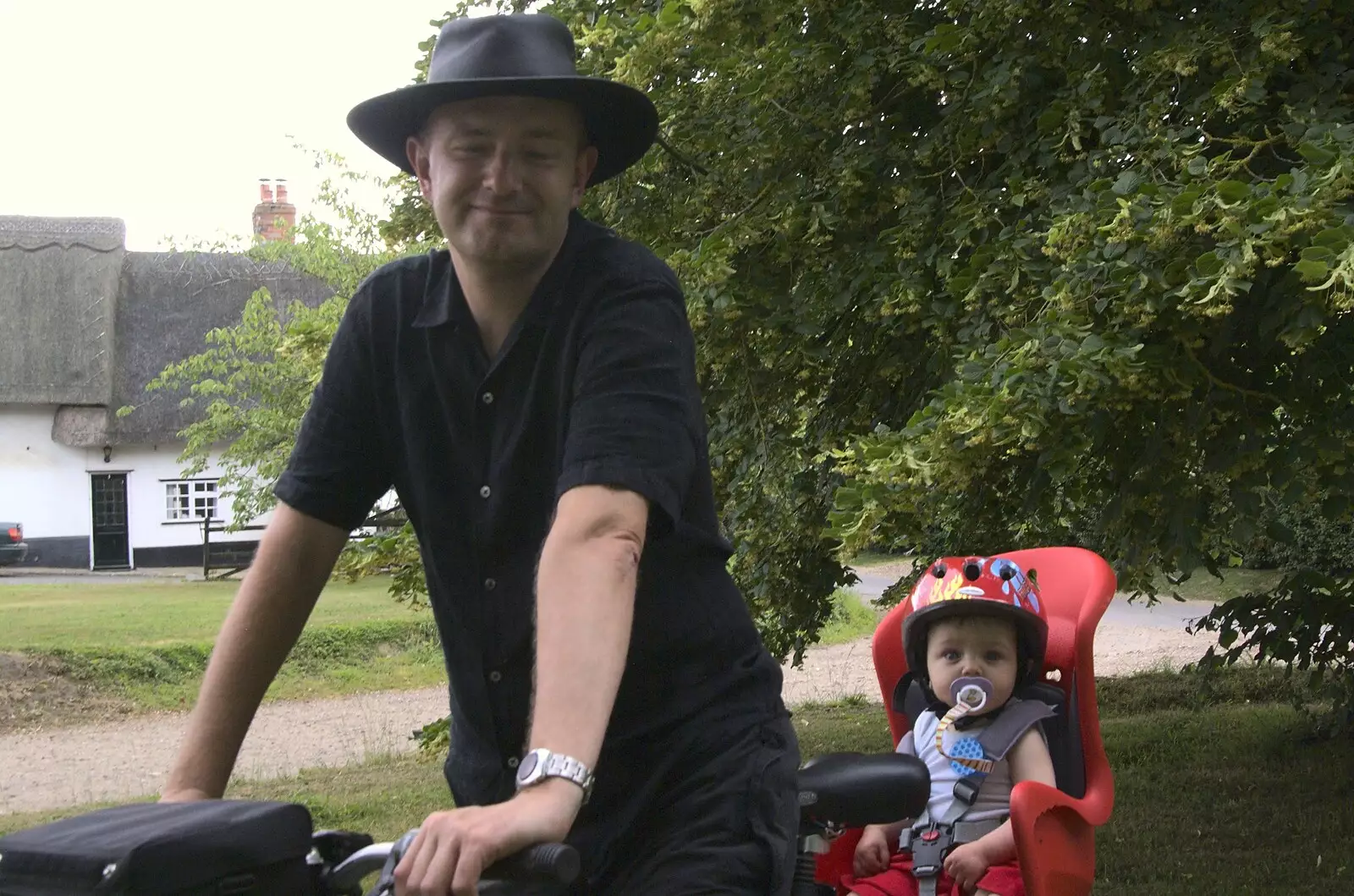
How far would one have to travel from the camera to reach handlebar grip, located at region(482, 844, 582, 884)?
58.9 inches

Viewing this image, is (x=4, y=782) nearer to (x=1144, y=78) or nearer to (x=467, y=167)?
(x=1144, y=78)

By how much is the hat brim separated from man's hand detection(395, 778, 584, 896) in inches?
35.4

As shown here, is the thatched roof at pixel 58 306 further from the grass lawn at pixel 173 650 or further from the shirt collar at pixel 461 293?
the shirt collar at pixel 461 293

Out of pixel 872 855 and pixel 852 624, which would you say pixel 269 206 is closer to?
pixel 852 624

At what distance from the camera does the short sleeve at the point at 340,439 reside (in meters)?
2.19

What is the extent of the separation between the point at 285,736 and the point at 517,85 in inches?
513

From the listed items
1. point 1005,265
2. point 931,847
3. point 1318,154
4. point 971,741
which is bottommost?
point 931,847

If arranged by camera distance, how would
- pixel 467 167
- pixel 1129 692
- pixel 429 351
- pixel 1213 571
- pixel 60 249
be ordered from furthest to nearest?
1. pixel 60 249
2. pixel 1129 692
3. pixel 1213 571
4. pixel 429 351
5. pixel 467 167

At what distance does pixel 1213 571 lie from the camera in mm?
6488

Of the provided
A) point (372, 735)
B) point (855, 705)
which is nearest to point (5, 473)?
point (372, 735)

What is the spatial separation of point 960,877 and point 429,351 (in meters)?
2.69

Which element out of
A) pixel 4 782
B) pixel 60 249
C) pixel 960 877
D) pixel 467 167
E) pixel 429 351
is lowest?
pixel 4 782

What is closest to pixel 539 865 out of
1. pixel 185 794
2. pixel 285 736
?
pixel 185 794

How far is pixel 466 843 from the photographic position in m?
1.46
